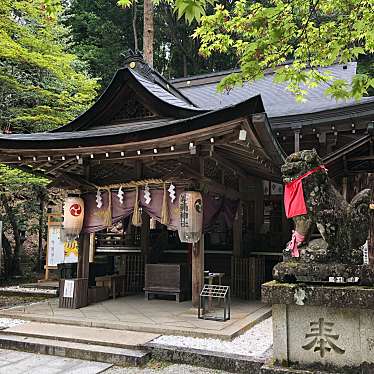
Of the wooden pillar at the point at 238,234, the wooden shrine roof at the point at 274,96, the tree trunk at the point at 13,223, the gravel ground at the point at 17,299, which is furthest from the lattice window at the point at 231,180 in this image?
the tree trunk at the point at 13,223

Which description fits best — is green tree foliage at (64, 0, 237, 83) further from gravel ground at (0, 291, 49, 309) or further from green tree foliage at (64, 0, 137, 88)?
gravel ground at (0, 291, 49, 309)

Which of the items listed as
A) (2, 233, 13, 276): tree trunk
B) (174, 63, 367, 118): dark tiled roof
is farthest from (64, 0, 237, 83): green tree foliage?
(2, 233, 13, 276): tree trunk

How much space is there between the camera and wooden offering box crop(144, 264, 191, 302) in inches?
342

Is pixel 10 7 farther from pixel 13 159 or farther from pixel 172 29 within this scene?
pixel 172 29

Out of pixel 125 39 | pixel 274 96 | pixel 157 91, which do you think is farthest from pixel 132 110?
pixel 125 39

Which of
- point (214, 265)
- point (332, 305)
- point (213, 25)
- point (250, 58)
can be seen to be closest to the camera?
point (332, 305)

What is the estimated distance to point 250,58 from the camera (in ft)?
19.2

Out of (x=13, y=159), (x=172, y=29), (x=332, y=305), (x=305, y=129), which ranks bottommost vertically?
(x=332, y=305)

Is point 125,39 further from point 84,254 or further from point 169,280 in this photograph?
point 169,280

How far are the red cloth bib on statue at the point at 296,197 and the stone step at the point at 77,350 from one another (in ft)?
9.62

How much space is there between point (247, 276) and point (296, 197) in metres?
5.72

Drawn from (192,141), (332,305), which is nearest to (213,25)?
(192,141)

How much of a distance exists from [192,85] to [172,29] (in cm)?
841

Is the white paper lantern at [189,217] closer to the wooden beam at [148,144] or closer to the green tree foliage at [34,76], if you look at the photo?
the wooden beam at [148,144]
